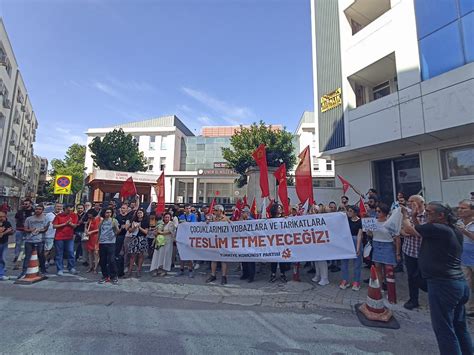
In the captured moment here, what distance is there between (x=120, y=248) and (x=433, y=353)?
256 inches

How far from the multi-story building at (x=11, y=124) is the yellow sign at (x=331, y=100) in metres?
31.6

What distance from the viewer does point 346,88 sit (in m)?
13.9

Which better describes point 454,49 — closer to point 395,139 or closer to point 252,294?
point 395,139

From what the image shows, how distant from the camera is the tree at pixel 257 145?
24.2 m

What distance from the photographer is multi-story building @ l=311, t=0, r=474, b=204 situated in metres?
9.38

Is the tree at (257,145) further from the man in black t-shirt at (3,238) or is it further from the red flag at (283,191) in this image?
the man in black t-shirt at (3,238)

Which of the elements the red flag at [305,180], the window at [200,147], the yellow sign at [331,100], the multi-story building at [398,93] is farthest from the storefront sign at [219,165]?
the red flag at [305,180]

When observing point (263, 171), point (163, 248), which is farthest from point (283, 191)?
point (163, 248)

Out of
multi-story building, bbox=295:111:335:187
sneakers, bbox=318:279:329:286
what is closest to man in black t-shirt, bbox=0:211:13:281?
sneakers, bbox=318:279:329:286

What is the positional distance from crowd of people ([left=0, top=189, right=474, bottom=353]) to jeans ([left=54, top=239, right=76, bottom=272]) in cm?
2

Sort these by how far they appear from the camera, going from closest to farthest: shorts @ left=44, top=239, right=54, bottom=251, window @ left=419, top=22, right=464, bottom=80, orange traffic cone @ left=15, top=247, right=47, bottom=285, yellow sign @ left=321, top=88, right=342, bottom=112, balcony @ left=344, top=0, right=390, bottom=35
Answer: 1. orange traffic cone @ left=15, top=247, right=47, bottom=285
2. shorts @ left=44, top=239, right=54, bottom=251
3. window @ left=419, top=22, right=464, bottom=80
4. balcony @ left=344, top=0, right=390, bottom=35
5. yellow sign @ left=321, top=88, right=342, bottom=112

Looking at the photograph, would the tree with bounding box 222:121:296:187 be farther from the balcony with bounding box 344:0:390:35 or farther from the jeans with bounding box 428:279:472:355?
the jeans with bounding box 428:279:472:355

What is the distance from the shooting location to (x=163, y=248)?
6.79 meters

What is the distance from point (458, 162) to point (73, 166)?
51.2m
